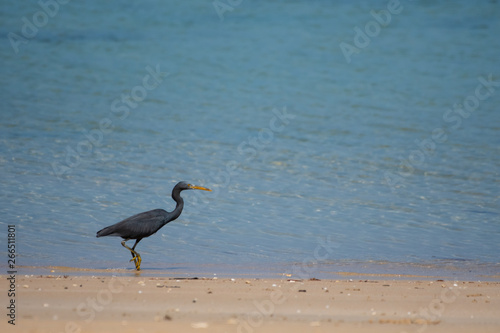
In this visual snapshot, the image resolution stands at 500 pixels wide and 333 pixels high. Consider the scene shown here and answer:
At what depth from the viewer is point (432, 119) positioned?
19.4 meters

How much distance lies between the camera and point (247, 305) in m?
6.18

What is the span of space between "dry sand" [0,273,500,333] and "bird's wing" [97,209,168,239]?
126cm

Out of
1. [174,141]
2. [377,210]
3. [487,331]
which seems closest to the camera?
[487,331]

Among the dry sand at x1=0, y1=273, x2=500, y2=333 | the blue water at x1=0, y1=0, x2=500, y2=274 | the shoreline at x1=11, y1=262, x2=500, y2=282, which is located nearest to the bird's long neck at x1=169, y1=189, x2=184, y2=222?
the blue water at x1=0, y1=0, x2=500, y2=274

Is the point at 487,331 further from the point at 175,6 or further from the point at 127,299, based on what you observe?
the point at 175,6

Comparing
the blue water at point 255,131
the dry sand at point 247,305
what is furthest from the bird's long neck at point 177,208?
the dry sand at point 247,305

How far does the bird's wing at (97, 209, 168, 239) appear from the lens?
8805 millimetres

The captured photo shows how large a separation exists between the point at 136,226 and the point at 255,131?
31.3 ft

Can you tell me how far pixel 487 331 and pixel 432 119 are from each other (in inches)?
567

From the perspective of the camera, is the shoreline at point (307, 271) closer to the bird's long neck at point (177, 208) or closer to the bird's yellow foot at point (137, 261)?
the bird's yellow foot at point (137, 261)

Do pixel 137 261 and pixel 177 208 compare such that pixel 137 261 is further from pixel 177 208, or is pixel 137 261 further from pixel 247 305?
pixel 247 305

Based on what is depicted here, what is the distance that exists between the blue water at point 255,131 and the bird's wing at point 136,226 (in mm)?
336

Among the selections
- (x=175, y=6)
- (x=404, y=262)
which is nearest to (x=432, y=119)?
(x=404, y=262)

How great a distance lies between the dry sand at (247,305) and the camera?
5.48 meters
